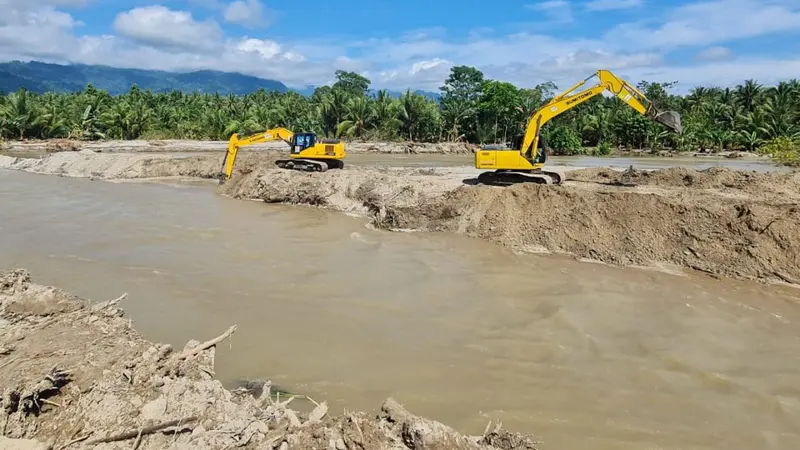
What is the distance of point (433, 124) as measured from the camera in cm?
4544

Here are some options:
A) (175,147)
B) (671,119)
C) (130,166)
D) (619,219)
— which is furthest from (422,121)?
(619,219)

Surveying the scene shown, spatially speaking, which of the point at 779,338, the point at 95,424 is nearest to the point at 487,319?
the point at 779,338

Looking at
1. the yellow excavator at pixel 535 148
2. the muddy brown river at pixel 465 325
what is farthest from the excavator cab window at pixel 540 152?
the muddy brown river at pixel 465 325

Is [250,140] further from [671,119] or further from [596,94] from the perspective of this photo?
[671,119]

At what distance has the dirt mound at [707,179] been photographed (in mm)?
14977

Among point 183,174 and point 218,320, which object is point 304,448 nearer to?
point 218,320

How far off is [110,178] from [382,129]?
81.3 feet

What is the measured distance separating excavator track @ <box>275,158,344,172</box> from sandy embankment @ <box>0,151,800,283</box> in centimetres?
72

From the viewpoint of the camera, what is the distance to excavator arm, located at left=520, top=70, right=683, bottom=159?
13688 millimetres

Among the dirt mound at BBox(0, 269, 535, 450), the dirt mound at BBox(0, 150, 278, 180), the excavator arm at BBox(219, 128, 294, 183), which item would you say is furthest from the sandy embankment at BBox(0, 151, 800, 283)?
the dirt mound at BBox(0, 269, 535, 450)

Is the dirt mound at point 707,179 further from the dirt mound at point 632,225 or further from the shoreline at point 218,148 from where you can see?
the shoreline at point 218,148

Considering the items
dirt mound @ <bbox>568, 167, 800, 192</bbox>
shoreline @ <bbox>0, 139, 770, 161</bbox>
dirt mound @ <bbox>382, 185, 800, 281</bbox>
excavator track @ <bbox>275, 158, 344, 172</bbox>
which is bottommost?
dirt mound @ <bbox>382, 185, 800, 281</bbox>

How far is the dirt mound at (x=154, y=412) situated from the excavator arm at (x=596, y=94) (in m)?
11.8

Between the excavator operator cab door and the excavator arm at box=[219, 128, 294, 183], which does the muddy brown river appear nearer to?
the excavator operator cab door
